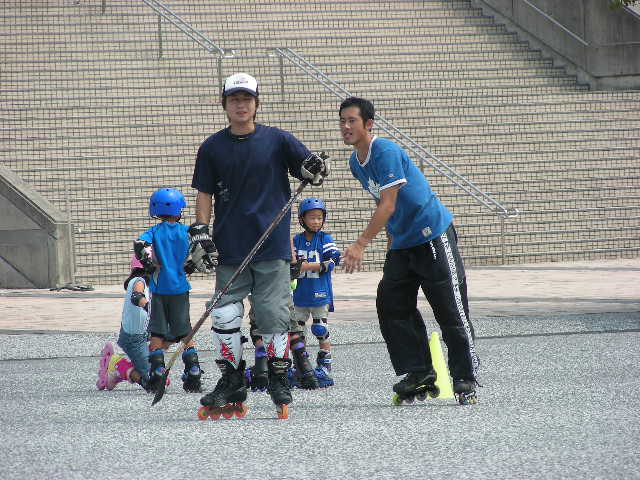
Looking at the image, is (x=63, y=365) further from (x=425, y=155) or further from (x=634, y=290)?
(x=425, y=155)

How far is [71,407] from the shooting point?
714 cm

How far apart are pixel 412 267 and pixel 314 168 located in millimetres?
843

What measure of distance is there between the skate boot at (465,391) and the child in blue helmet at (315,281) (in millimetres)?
1401

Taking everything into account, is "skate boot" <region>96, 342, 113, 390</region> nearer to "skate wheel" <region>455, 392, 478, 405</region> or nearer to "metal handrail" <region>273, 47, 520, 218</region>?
"skate wheel" <region>455, 392, 478, 405</region>

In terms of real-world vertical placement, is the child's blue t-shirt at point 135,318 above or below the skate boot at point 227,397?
above

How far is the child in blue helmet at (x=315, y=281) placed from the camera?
8.19m

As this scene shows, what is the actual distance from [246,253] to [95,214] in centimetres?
1149

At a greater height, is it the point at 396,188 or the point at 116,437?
the point at 396,188

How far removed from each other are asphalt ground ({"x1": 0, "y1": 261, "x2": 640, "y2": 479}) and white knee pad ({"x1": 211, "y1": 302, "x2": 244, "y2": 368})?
0.35m

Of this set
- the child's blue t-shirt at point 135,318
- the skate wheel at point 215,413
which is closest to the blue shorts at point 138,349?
the child's blue t-shirt at point 135,318

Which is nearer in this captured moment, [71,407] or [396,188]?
[396,188]

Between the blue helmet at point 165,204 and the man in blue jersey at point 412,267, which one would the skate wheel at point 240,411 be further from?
the blue helmet at point 165,204

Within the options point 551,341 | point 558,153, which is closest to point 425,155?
point 558,153

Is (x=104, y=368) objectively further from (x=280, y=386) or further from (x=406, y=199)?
(x=406, y=199)
